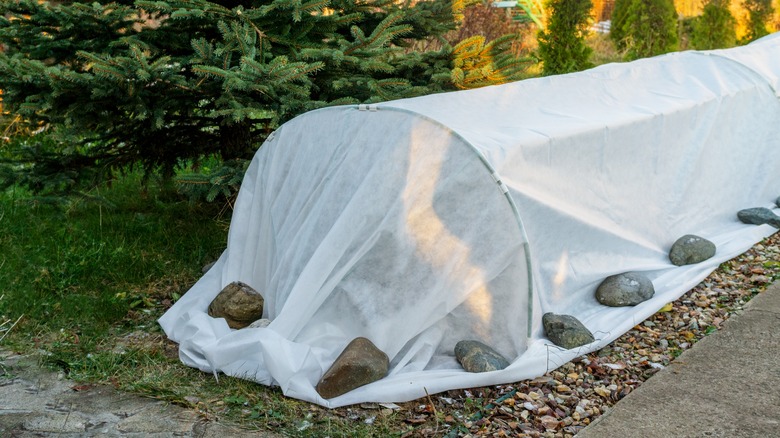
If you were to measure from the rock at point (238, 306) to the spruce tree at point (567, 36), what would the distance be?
204 inches

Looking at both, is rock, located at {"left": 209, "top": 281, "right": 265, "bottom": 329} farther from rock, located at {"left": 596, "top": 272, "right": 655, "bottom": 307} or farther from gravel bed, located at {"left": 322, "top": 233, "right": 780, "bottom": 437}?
rock, located at {"left": 596, "top": 272, "right": 655, "bottom": 307}

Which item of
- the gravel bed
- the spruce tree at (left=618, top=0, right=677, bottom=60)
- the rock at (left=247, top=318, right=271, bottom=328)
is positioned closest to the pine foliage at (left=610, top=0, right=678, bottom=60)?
the spruce tree at (left=618, top=0, right=677, bottom=60)

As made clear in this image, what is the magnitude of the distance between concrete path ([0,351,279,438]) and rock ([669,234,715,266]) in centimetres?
267

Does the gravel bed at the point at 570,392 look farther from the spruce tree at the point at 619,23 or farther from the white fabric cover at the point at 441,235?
the spruce tree at the point at 619,23

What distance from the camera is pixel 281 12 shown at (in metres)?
4.41

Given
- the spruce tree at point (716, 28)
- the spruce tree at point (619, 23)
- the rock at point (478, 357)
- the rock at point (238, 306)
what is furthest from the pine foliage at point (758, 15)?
the rock at point (238, 306)

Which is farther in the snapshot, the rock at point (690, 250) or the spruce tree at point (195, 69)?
the rock at point (690, 250)

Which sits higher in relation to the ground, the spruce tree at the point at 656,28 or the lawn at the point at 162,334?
the spruce tree at the point at 656,28

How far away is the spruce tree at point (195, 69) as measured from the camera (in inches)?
159

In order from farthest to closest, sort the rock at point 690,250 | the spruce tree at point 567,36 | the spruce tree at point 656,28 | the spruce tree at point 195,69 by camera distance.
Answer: the spruce tree at point 656,28, the spruce tree at point 567,36, the rock at point 690,250, the spruce tree at point 195,69

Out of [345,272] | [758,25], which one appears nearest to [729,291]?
[345,272]

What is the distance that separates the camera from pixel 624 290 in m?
3.93

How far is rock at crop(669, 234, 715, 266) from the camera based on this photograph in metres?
4.42

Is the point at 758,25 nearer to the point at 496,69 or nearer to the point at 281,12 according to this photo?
the point at 496,69
